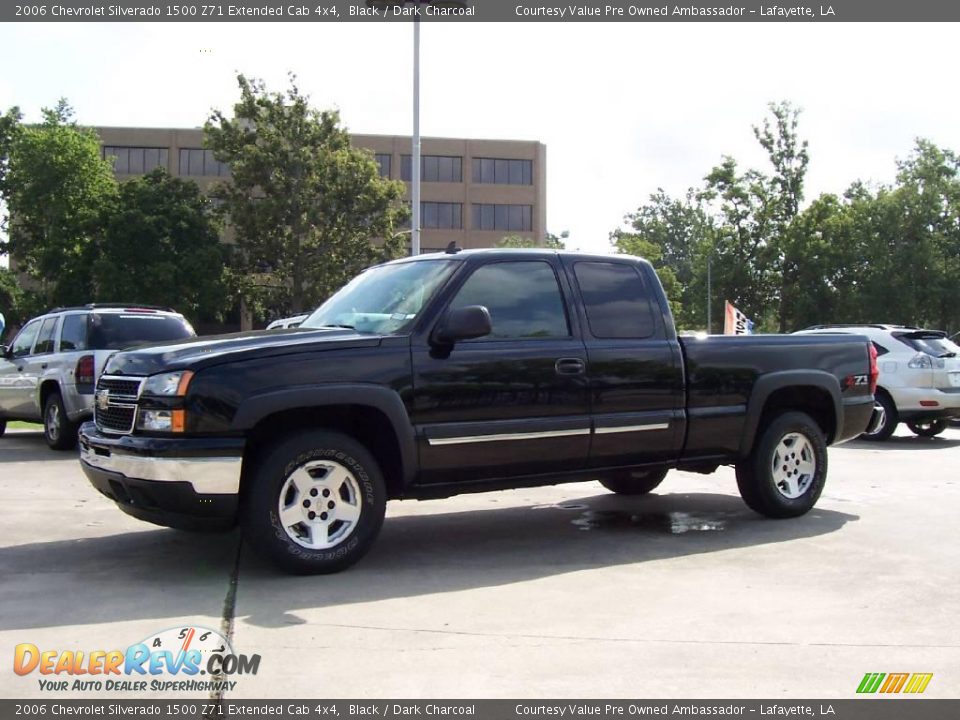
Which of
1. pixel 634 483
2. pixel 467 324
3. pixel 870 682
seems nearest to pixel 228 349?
pixel 467 324

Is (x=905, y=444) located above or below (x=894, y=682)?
below

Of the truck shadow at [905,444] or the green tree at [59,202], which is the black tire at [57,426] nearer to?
the truck shadow at [905,444]

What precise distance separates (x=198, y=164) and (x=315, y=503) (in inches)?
2720

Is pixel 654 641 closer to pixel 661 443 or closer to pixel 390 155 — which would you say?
pixel 661 443

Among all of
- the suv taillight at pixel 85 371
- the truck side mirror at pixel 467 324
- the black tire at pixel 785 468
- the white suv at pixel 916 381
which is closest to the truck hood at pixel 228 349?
the truck side mirror at pixel 467 324

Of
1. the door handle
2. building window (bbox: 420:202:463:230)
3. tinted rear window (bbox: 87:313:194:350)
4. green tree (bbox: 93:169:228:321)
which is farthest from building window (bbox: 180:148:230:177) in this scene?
the door handle

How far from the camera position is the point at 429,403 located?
19.7ft

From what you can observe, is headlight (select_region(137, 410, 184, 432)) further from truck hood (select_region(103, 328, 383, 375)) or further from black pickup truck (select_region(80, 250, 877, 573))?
truck hood (select_region(103, 328, 383, 375))

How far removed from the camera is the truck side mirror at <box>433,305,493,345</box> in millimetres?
5887

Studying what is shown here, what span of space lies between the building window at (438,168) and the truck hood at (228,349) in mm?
67988

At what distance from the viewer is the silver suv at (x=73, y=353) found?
12.1 m

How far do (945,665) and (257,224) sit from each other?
128 ft

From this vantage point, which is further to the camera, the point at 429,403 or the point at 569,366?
the point at 569,366

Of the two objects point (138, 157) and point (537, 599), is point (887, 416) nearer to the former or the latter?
point (537, 599)
